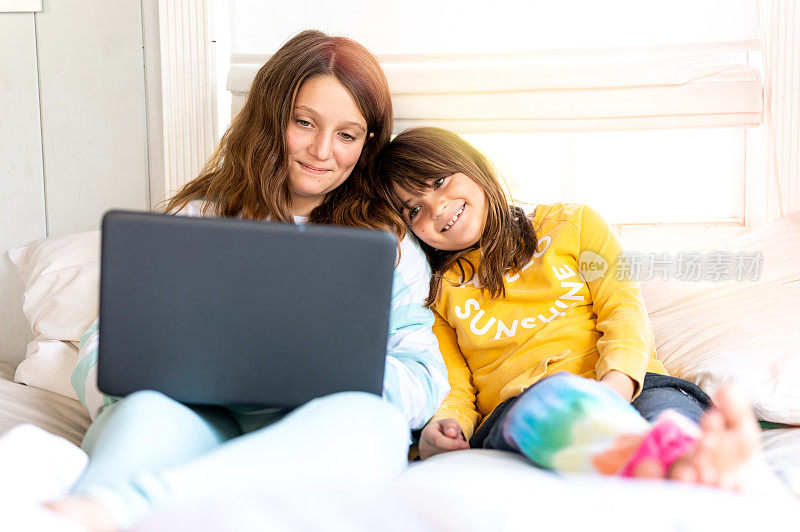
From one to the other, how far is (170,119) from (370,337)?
1347mm

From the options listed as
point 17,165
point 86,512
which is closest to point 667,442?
Result: point 86,512

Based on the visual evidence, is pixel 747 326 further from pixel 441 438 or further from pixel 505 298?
pixel 441 438

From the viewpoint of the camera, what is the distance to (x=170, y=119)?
2.01 meters

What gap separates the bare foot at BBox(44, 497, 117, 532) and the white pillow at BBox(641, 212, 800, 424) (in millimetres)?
1026

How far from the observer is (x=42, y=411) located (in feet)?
4.63

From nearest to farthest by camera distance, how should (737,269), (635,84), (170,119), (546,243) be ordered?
(546,243)
(737,269)
(635,84)
(170,119)

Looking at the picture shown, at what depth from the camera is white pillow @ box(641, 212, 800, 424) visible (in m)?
1.24

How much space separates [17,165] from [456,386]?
1.52 m

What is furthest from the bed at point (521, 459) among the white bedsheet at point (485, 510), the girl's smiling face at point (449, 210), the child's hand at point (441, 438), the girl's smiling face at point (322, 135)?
the girl's smiling face at point (322, 135)

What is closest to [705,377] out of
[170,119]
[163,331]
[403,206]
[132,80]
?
[403,206]

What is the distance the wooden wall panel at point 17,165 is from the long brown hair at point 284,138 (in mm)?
852

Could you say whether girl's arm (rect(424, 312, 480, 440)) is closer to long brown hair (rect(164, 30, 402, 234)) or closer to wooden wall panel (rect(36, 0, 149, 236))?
long brown hair (rect(164, 30, 402, 234))

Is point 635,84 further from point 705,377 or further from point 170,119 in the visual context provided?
point 170,119

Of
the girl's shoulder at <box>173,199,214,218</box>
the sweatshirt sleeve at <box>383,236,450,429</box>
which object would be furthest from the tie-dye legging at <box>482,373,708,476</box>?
the girl's shoulder at <box>173,199,214,218</box>
